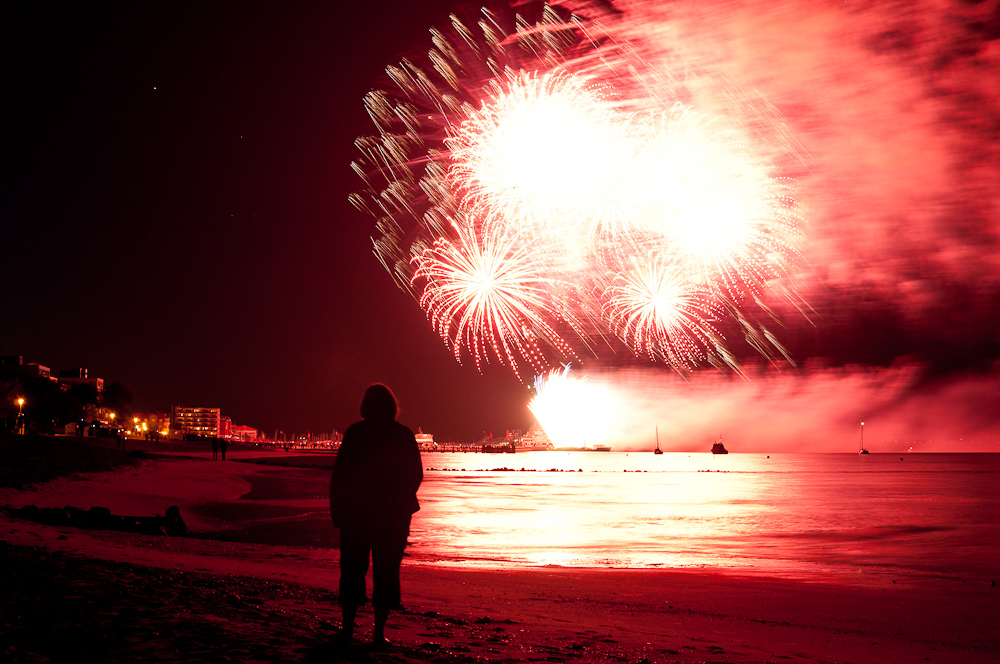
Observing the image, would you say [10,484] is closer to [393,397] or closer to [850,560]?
[393,397]

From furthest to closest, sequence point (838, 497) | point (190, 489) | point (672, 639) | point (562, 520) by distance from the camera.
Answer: point (838, 497) < point (190, 489) < point (562, 520) < point (672, 639)

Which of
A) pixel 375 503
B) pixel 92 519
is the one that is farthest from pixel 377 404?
pixel 92 519

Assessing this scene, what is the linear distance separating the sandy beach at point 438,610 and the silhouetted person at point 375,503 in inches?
16.6

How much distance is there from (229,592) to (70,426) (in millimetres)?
90027

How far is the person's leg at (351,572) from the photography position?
5742 mm

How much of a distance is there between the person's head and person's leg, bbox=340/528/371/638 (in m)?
0.90

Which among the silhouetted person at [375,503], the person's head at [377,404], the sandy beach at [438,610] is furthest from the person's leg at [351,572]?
the person's head at [377,404]

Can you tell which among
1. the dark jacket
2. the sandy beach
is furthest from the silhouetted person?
the sandy beach

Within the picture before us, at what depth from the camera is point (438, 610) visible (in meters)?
9.16

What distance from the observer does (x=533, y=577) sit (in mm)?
14406

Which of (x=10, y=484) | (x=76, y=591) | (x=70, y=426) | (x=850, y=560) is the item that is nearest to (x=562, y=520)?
(x=850, y=560)

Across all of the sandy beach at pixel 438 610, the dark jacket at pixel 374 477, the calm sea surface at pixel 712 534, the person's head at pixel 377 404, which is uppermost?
the person's head at pixel 377 404

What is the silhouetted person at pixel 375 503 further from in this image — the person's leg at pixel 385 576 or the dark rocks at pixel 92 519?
the dark rocks at pixel 92 519

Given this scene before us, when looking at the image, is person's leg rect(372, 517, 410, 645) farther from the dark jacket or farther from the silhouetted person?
the dark jacket
